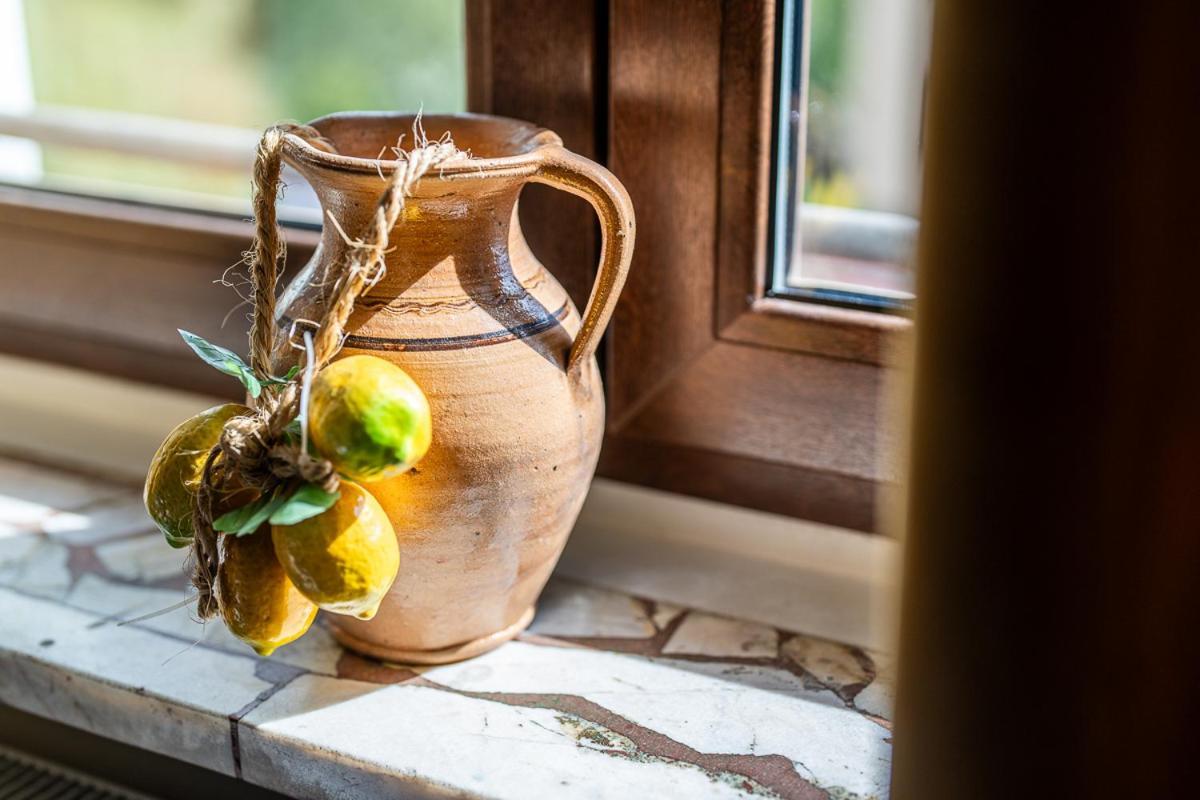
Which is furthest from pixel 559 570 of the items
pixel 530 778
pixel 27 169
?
pixel 27 169

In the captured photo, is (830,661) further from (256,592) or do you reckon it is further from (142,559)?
(142,559)

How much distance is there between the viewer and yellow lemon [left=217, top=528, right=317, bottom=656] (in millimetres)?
730

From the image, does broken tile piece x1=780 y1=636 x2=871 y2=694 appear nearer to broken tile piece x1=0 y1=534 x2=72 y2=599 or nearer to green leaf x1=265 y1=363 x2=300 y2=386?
green leaf x1=265 y1=363 x2=300 y2=386

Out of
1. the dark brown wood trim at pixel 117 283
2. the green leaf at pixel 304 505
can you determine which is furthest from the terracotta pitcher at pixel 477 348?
the dark brown wood trim at pixel 117 283

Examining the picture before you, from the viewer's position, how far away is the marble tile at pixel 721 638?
0.96 metres

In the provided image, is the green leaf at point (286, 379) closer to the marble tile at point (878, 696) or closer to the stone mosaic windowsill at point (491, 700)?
the stone mosaic windowsill at point (491, 700)

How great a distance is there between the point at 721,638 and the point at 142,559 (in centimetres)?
52

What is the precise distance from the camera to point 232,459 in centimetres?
73

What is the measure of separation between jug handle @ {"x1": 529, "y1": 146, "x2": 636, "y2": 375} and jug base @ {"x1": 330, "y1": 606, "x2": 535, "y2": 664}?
23cm

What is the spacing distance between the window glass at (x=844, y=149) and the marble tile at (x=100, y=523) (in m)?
0.64

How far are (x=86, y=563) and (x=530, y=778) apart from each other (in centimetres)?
51

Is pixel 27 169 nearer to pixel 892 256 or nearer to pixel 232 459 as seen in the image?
pixel 232 459

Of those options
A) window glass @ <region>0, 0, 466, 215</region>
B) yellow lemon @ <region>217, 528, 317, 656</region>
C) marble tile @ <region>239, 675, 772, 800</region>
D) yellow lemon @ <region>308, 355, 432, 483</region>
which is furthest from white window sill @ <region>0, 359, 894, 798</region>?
window glass @ <region>0, 0, 466, 215</region>

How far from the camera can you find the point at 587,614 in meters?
1.02
